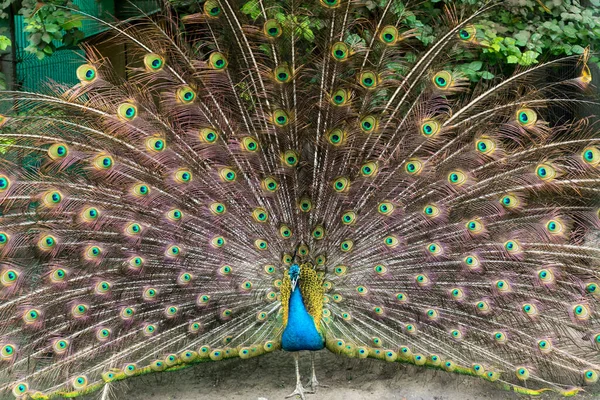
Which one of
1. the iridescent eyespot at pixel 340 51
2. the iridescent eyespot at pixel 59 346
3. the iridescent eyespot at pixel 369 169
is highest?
the iridescent eyespot at pixel 340 51

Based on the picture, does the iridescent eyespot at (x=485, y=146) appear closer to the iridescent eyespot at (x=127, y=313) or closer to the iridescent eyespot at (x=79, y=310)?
the iridescent eyespot at (x=127, y=313)

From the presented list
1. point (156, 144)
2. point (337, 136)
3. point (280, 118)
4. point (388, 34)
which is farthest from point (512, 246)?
point (156, 144)

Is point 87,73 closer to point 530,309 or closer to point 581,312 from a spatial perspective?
point 530,309

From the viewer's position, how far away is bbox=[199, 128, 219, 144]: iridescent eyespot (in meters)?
4.01

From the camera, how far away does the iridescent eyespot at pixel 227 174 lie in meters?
4.06

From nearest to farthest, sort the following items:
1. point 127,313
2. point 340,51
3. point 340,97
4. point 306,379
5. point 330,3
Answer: point 330,3 < point 340,51 < point 340,97 < point 127,313 < point 306,379

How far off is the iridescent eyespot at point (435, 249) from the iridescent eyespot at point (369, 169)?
581 mm

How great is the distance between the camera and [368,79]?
3857 millimetres

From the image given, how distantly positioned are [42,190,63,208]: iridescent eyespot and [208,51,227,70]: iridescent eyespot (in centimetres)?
124

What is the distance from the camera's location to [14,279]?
4.00 m

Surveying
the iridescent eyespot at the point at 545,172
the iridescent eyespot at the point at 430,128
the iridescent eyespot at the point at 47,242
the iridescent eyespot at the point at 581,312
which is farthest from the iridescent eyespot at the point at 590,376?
the iridescent eyespot at the point at 47,242

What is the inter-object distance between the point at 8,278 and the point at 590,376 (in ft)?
11.9

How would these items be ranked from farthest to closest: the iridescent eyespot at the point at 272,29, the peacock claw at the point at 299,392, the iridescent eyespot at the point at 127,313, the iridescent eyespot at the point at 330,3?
the peacock claw at the point at 299,392, the iridescent eyespot at the point at 127,313, the iridescent eyespot at the point at 272,29, the iridescent eyespot at the point at 330,3

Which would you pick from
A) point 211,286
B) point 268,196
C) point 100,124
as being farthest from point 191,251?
point 100,124
